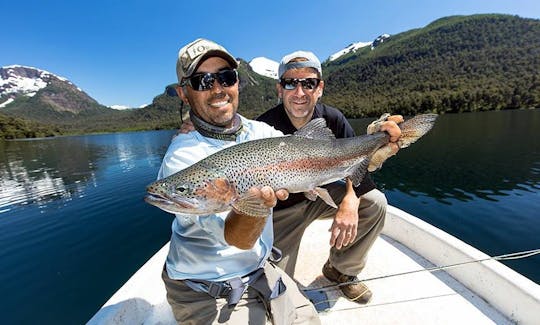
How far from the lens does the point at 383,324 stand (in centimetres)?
385

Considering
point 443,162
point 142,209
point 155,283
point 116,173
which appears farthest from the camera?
point 116,173

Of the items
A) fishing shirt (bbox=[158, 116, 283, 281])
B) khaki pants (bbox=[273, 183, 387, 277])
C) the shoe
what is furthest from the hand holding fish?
the shoe

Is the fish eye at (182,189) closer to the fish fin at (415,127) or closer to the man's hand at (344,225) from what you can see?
the man's hand at (344,225)

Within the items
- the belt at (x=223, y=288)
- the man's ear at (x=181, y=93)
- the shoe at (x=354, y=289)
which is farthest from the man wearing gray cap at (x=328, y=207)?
the man's ear at (x=181, y=93)

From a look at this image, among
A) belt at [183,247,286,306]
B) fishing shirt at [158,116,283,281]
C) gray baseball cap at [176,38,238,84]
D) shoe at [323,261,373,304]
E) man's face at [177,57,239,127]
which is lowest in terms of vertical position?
shoe at [323,261,373,304]

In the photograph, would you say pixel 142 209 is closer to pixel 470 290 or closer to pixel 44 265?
pixel 44 265

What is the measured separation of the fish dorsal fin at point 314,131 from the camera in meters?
3.45

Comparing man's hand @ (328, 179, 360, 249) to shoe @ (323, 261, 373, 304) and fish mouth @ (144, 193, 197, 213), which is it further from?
fish mouth @ (144, 193, 197, 213)

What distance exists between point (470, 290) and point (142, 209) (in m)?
16.2

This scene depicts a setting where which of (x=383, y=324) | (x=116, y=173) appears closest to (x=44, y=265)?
(x=383, y=324)

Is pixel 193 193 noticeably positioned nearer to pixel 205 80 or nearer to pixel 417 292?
pixel 205 80

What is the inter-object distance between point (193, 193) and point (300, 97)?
2.80m

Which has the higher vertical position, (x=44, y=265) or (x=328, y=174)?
(x=328, y=174)

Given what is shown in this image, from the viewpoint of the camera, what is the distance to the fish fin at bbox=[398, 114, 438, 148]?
12.6 feet
